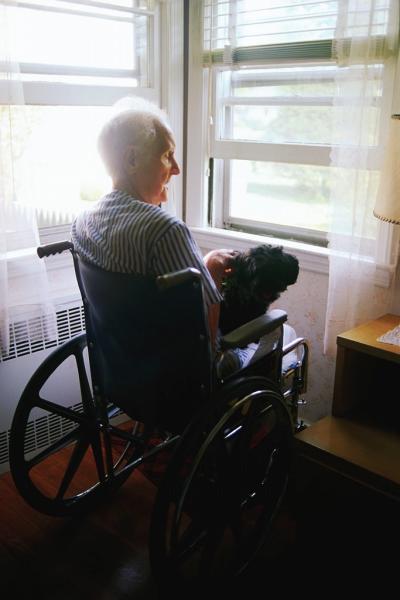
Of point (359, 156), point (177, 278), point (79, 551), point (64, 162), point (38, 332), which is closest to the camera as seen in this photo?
point (177, 278)

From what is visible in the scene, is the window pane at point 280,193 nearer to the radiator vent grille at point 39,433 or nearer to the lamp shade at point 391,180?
the lamp shade at point 391,180

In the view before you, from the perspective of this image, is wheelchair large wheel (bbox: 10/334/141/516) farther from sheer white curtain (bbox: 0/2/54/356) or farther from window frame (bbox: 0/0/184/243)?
window frame (bbox: 0/0/184/243)

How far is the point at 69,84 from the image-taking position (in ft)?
6.89

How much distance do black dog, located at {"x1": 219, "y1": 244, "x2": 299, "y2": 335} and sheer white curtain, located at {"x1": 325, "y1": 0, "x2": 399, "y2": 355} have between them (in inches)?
16.1

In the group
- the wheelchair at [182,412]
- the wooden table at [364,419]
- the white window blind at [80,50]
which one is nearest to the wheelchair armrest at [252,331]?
the wheelchair at [182,412]

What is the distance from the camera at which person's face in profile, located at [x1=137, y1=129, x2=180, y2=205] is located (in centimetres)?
154

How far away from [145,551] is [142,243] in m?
0.98

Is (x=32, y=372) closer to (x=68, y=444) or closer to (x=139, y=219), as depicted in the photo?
(x=68, y=444)

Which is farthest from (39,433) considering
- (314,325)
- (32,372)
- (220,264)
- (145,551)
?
(314,325)

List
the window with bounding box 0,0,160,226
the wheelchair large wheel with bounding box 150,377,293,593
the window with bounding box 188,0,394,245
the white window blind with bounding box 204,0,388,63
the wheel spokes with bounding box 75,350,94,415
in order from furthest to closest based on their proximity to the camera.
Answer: the window with bounding box 188,0,394,245 < the white window blind with bounding box 204,0,388,63 < the window with bounding box 0,0,160,226 < the wheel spokes with bounding box 75,350,94,415 < the wheelchair large wheel with bounding box 150,377,293,593

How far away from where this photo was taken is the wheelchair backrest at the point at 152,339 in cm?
132

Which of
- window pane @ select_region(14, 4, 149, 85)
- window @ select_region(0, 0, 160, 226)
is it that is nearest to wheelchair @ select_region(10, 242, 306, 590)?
window @ select_region(0, 0, 160, 226)

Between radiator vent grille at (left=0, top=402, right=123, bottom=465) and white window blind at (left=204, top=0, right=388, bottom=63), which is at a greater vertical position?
white window blind at (left=204, top=0, right=388, bottom=63)

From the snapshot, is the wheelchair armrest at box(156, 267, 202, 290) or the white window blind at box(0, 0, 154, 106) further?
the white window blind at box(0, 0, 154, 106)
